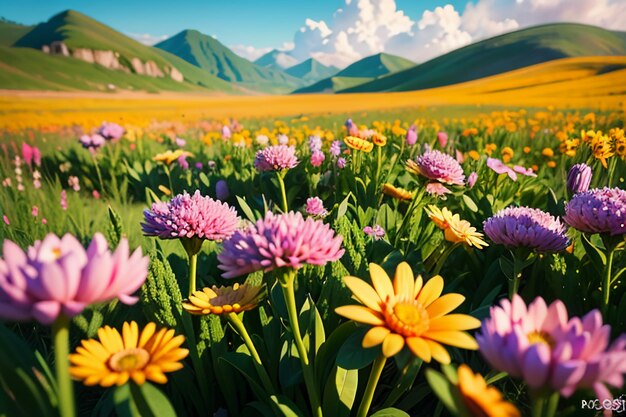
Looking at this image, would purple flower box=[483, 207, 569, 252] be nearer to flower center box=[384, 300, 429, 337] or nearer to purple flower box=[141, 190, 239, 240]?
flower center box=[384, 300, 429, 337]

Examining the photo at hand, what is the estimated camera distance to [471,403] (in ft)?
1.32

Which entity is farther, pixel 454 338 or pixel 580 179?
pixel 580 179

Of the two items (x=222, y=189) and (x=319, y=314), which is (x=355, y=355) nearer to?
(x=319, y=314)

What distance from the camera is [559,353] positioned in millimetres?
420

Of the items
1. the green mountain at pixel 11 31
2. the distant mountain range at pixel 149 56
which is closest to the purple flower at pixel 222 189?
the distant mountain range at pixel 149 56

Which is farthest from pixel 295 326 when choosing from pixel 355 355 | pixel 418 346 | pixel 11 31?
pixel 11 31

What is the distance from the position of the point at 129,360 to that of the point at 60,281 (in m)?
0.19

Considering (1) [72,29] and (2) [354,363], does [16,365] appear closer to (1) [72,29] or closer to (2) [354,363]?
(2) [354,363]

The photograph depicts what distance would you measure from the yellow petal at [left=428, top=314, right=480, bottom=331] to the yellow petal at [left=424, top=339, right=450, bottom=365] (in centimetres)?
4

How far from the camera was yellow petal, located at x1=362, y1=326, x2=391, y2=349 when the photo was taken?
0.54m

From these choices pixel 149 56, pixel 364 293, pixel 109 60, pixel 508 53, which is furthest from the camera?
pixel 149 56

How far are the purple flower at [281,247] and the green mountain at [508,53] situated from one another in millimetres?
Result: 49717

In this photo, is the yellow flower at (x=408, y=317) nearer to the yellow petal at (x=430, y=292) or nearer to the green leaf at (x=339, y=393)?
the yellow petal at (x=430, y=292)

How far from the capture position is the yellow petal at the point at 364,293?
2.00ft
